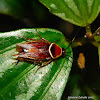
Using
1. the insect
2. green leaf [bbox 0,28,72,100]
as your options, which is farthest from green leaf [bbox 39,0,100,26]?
the insect

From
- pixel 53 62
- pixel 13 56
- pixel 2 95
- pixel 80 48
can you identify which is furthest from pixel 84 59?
pixel 2 95

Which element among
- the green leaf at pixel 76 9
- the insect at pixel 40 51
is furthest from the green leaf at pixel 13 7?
the green leaf at pixel 76 9

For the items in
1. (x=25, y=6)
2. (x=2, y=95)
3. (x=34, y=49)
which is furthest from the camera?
(x=25, y=6)

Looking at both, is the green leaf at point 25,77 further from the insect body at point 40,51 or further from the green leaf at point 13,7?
the green leaf at point 13,7

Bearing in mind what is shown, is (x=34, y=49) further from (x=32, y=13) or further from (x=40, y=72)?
(x=32, y=13)

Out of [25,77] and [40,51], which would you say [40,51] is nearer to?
[40,51]

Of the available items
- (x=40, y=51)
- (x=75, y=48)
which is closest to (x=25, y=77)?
(x=40, y=51)
